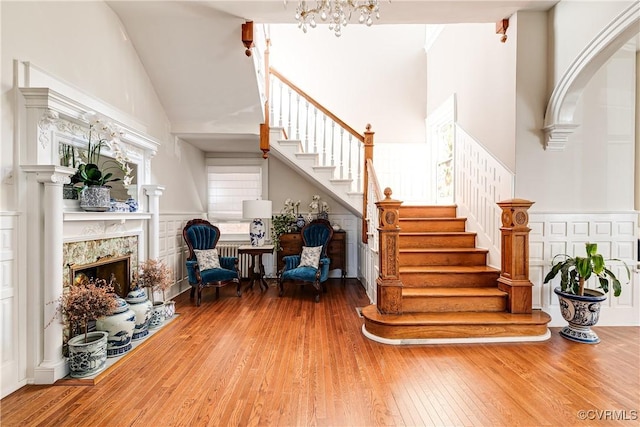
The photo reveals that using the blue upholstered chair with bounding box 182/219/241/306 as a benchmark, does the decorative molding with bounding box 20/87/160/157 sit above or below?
above

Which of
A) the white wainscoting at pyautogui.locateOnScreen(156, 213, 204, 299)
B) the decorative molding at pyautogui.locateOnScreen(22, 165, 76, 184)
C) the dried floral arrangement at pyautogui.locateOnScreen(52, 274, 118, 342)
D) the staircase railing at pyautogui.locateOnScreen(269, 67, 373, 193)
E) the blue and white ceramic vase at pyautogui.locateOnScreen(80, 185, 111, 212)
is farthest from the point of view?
the staircase railing at pyautogui.locateOnScreen(269, 67, 373, 193)

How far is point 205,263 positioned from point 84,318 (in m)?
2.20

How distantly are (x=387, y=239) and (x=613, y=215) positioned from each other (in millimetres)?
2554

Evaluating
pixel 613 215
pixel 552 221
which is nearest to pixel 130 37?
pixel 552 221

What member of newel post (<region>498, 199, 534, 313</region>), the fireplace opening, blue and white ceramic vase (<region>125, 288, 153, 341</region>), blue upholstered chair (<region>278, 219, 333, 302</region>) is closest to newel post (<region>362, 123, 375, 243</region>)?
blue upholstered chair (<region>278, 219, 333, 302</region>)

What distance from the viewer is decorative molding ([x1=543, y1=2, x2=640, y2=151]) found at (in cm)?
256

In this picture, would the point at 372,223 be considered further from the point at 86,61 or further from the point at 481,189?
the point at 86,61

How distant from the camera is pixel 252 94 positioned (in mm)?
4383

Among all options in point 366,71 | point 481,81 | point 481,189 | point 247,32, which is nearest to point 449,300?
point 481,189

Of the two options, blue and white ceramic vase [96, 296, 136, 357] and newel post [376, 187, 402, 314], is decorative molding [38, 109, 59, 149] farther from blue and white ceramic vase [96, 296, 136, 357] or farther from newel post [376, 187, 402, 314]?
newel post [376, 187, 402, 314]

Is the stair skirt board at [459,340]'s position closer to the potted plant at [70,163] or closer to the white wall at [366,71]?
the potted plant at [70,163]

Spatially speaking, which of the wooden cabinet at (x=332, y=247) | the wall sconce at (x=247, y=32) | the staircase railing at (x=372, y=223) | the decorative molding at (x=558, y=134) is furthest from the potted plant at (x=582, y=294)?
the wall sconce at (x=247, y=32)

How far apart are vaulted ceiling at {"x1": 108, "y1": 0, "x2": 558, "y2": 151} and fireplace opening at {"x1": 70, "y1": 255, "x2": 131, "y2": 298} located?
89.4 inches

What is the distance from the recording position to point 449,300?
334cm
